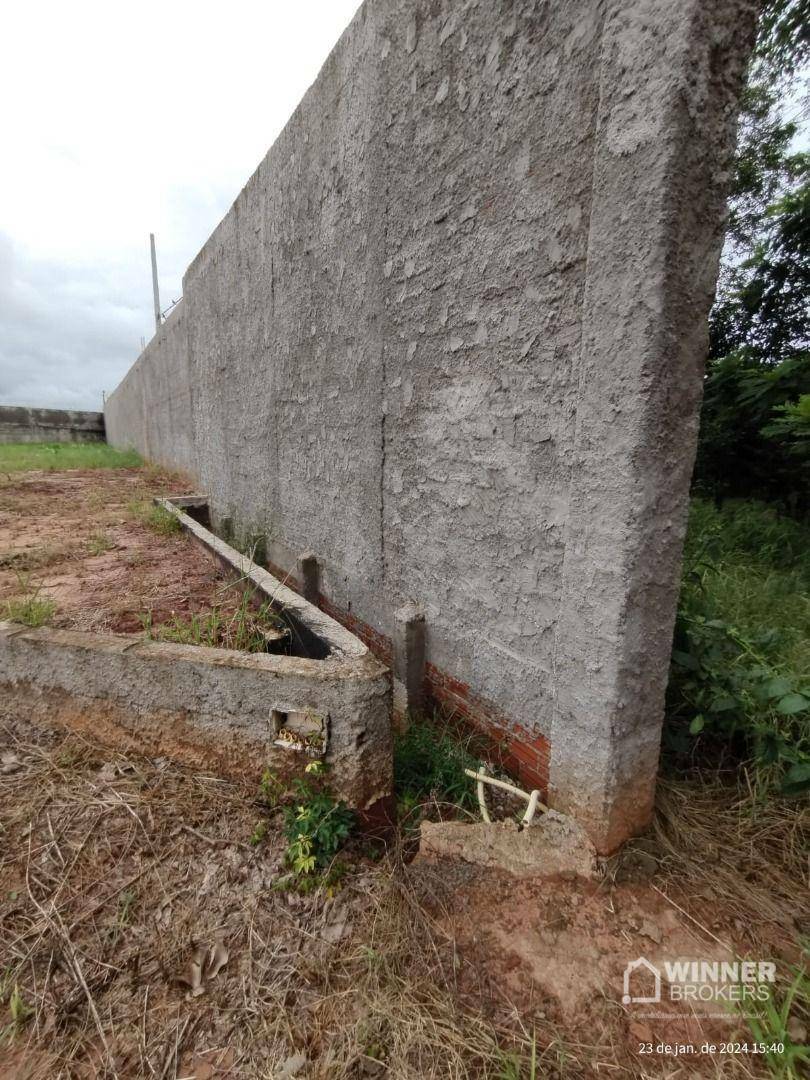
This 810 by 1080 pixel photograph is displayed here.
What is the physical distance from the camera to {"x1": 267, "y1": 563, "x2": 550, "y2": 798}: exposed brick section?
171 cm

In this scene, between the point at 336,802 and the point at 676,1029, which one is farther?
the point at 336,802

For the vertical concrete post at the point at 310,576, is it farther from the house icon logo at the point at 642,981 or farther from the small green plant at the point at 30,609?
the house icon logo at the point at 642,981

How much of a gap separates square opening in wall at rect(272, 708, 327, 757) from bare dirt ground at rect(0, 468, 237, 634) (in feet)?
3.54

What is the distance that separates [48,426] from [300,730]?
2301 cm

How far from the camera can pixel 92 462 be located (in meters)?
10.9

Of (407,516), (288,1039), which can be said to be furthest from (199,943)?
(407,516)

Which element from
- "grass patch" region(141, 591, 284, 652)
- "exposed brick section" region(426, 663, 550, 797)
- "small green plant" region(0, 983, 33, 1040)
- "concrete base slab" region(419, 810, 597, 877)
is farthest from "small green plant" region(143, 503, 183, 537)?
"concrete base slab" region(419, 810, 597, 877)

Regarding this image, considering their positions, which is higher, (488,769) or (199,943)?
(488,769)

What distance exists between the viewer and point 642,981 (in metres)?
1.15

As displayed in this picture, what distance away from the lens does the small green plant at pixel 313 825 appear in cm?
148

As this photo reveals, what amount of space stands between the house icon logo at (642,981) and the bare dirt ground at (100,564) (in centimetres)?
221

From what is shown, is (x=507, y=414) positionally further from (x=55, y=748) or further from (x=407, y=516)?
(x=55, y=748)

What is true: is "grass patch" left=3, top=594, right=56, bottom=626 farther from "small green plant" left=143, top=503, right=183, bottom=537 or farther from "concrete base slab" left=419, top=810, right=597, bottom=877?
"small green plant" left=143, top=503, right=183, bottom=537

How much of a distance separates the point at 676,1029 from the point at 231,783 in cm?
138
